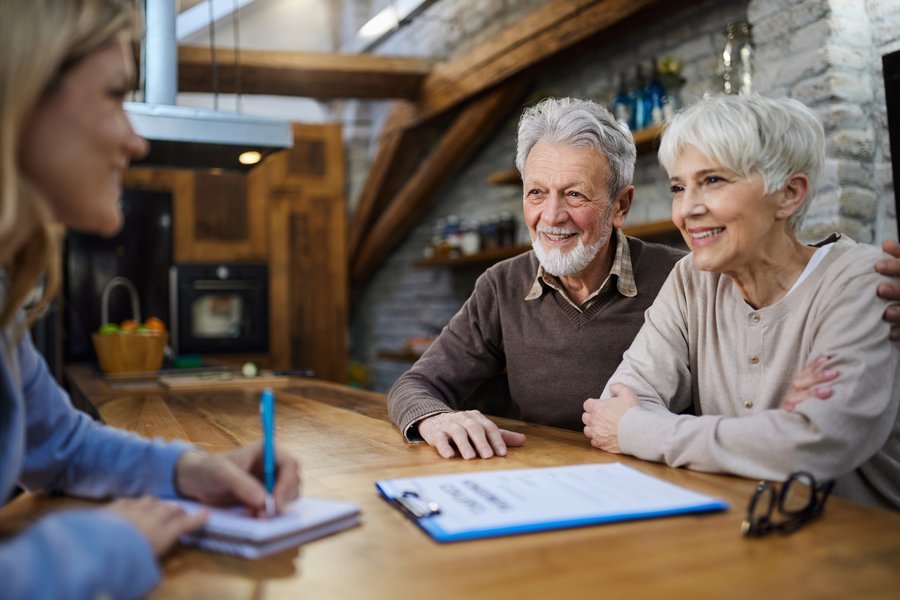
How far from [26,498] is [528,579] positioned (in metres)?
0.74

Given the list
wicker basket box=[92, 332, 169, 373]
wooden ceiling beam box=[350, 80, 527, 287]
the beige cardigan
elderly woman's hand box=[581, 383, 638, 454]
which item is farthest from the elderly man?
wooden ceiling beam box=[350, 80, 527, 287]

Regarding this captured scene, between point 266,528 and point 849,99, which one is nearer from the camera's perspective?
point 266,528

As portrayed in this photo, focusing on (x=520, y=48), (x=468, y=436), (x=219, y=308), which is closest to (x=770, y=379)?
(x=468, y=436)

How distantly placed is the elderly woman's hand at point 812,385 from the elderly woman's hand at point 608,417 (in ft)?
0.86

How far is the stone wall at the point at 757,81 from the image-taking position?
263 centimetres

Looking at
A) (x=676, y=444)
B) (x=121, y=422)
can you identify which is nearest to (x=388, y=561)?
(x=676, y=444)

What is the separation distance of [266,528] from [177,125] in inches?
84.4

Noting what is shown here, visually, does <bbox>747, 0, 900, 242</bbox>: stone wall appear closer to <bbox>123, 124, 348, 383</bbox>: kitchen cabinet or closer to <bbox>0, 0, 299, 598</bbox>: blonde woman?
<bbox>0, 0, 299, 598</bbox>: blonde woman

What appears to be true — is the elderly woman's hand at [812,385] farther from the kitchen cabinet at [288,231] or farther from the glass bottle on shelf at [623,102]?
the kitchen cabinet at [288,231]

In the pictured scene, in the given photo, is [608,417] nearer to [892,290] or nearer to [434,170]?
[892,290]

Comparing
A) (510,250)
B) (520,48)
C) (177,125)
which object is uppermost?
(520,48)

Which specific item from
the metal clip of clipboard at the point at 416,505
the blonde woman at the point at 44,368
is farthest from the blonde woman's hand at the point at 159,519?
the metal clip of clipboard at the point at 416,505

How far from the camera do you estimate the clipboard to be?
91cm

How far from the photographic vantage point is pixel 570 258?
6.55ft
